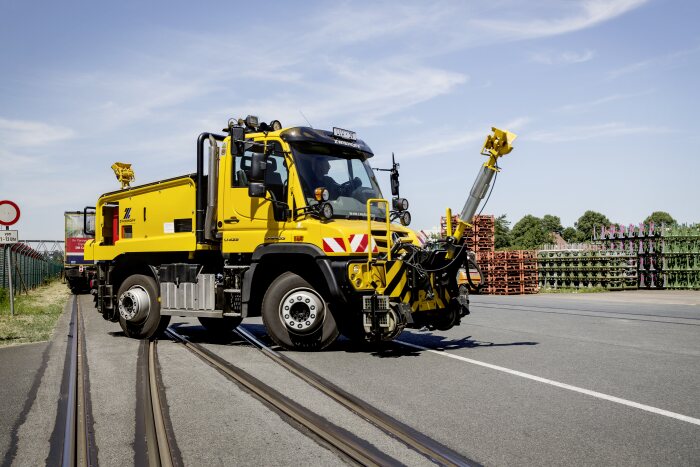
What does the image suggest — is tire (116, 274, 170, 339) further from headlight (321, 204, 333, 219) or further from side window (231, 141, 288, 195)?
headlight (321, 204, 333, 219)

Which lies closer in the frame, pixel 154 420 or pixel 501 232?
pixel 154 420

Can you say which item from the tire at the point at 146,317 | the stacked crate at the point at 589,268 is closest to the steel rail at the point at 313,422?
the tire at the point at 146,317

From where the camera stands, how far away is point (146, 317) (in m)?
10.8

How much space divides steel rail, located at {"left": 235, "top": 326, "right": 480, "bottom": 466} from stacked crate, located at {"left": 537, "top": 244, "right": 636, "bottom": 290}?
2296 centimetres

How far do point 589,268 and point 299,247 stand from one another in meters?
22.2

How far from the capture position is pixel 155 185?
11.0 metres

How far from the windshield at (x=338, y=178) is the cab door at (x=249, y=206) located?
316 mm

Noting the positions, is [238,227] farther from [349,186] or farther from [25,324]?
[25,324]

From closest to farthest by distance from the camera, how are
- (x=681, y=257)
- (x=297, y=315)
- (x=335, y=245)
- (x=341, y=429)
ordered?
(x=341, y=429), (x=335, y=245), (x=297, y=315), (x=681, y=257)

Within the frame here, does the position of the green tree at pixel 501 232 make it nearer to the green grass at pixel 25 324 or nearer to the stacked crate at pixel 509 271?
the stacked crate at pixel 509 271

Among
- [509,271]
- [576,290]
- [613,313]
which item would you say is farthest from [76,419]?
[576,290]

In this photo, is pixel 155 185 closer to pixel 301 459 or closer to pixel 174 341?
pixel 174 341

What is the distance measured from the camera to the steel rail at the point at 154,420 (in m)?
4.12

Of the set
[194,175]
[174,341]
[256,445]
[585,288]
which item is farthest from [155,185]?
[585,288]
